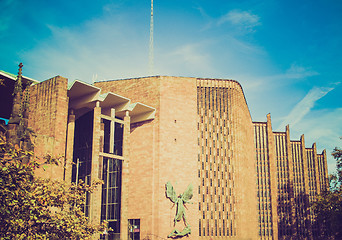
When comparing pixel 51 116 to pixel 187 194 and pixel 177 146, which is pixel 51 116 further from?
pixel 187 194

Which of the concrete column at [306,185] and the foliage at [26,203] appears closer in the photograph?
the foliage at [26,203]

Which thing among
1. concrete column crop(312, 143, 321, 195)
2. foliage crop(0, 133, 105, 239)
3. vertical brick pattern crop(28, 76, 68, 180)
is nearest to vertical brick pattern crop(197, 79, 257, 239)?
vertical brick pattern crop(28, 76, 68, 180)

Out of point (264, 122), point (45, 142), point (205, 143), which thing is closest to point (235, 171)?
point (205, 143)

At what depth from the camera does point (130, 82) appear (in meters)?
52.9

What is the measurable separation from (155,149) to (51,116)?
15670 millimetres

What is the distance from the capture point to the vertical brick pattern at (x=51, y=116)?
35.2 metres

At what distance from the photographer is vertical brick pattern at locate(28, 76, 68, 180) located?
35209 mm

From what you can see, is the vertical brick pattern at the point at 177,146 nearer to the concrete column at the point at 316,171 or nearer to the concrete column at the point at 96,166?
the concrete column at the point at 96,166

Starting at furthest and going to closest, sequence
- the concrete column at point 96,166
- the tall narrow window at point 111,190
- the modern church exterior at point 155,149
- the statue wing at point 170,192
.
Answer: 1. the statue wing at point 170,192
2. the tall narrow window at point 111,190
3. the modern church exterior at point 155,149
4. the concrete column at point 96,166

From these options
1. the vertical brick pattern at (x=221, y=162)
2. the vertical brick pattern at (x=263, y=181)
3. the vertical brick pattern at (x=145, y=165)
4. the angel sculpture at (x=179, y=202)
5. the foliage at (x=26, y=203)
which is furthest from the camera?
the vertical brick pattern at (x=263, y=181)

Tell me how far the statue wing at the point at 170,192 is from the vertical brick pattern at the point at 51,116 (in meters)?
15.1

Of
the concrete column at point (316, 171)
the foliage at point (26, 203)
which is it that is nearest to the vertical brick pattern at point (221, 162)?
the concrete column at point (316, 171)

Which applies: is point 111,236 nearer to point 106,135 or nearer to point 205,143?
point 106,135

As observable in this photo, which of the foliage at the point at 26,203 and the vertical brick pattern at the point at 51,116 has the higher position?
the vertical brick pattern at the point at 51,116
